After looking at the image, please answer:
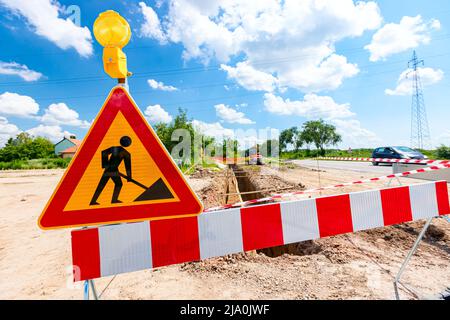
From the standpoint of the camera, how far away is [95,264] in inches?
57.1

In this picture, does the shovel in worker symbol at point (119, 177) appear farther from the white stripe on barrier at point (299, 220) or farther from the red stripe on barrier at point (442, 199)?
the red stripe on barrier at point (442, 199)

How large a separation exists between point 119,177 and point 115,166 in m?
0.08

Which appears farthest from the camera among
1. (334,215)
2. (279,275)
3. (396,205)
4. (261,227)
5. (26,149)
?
(26,149)

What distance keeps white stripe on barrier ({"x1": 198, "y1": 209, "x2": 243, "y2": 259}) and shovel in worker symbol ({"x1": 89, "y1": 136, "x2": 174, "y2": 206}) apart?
0.34 m

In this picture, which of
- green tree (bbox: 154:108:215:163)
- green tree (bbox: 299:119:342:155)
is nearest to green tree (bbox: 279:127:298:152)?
green tree (bbox: 299:119:342:155)

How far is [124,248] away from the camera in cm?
150

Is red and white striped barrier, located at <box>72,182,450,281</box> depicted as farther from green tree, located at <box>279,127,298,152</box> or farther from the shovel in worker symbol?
green tree, located at <box>279,127,298,152</box>

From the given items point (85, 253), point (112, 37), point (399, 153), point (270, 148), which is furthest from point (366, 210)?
point (270, 148)

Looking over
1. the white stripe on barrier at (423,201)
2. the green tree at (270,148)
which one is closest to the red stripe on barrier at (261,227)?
the white stripe on barrier at (423,201)

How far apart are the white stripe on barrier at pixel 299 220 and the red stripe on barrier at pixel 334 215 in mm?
55

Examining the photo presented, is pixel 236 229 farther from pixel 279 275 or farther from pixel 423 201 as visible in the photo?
pixel 423 201

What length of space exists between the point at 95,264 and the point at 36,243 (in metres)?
3.63

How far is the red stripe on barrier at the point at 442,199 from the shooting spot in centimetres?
208
